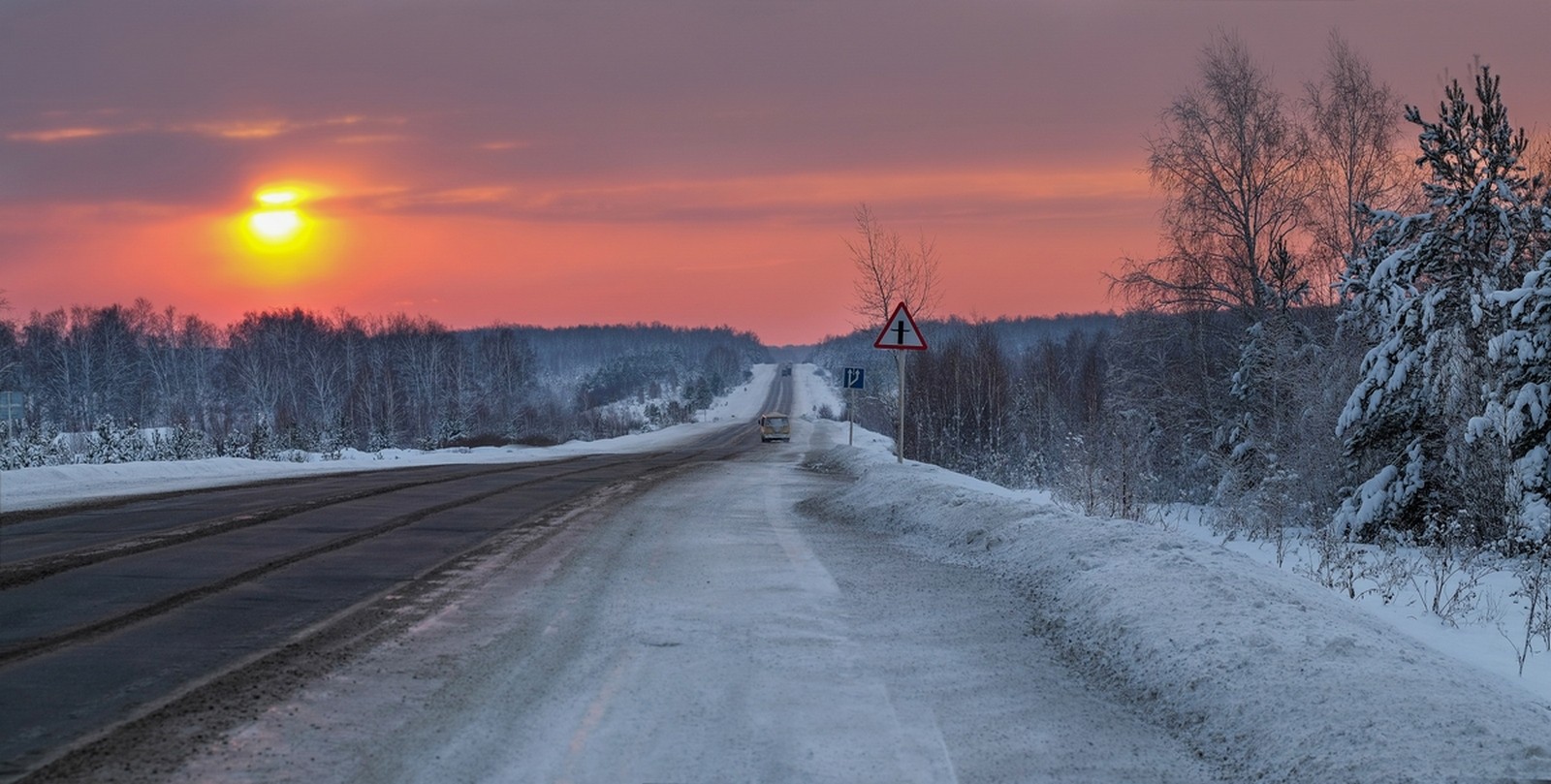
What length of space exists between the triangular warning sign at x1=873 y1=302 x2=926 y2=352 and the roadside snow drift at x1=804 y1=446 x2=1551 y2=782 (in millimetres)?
8030

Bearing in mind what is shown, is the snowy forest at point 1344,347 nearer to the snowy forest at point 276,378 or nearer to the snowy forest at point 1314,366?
the snowy forest at point 1314,366

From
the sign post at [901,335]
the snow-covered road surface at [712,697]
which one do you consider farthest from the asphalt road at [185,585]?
the sign post at [901,335]

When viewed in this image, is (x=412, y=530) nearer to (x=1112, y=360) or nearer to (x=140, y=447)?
(x=1112, y=360)

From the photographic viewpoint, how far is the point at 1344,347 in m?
24.7

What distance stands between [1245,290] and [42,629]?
33799 millimetres

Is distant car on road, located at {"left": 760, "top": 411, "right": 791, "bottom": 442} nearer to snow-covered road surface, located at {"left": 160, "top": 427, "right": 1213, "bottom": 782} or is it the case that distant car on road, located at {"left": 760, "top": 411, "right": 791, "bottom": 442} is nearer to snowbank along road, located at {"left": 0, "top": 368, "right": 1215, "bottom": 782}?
snowbank along road, located at {"left": 0, "top": 368, "right": 1215, "bottom": 782}

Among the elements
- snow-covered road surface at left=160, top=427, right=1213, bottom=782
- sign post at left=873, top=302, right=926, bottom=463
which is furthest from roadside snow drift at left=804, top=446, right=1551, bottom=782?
sign post at left=873, top=302, right=926, bottom=463

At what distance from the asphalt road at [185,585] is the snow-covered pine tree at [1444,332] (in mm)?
14058

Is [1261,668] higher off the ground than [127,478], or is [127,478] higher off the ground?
[127,478]

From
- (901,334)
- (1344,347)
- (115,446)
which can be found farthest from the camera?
(115,446)

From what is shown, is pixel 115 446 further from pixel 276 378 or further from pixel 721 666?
pixel 276 378

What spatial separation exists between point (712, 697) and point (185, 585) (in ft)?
17.5

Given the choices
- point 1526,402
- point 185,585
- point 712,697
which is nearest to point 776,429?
point 1526,402

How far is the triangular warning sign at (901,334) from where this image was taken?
56.6 ft
